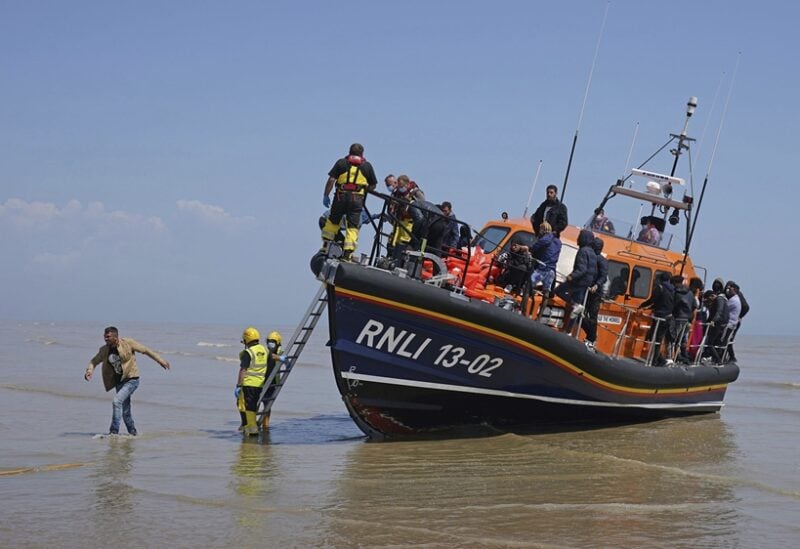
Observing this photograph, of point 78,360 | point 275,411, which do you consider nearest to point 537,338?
point 275,411

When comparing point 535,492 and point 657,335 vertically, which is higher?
point 657,335

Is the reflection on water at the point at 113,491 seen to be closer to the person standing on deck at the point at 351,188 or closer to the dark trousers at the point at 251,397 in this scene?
the dark trousers at the point at 251,397

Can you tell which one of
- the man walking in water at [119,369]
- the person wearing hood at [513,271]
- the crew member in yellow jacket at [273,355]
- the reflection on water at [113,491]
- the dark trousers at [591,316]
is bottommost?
the reflection on water at [113,491]

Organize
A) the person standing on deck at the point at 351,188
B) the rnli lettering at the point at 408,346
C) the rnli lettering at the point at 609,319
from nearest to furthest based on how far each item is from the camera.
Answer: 1. the rnli lettering at the point at 408,346
2. the person standing on deck at the point at 351,188
3. the rnli lettering at the point at 609,319

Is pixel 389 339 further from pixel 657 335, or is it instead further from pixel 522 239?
pixel 657 335

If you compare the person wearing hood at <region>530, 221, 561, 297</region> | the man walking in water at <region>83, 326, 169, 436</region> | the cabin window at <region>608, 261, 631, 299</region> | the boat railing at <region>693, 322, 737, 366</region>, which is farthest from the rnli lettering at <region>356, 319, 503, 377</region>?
the boat railing at <region>693, 322, 737, 366</region>

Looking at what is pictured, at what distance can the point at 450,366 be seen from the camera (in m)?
9.29

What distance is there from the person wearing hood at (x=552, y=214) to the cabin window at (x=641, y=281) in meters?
1.95

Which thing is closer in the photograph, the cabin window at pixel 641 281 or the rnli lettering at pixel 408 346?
the rnli lettering at pixel 408 346

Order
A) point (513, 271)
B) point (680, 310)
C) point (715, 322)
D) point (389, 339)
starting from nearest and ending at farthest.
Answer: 1. point (389, 339)
2. point (513, 271)
3. point (680, 310)
4. point (715, 322)

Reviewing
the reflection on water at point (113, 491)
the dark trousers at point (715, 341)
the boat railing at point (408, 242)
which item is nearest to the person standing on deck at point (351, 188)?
the boat railing at point (408, 242)

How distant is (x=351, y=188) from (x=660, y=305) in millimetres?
4835

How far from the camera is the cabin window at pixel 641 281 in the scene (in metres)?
12.1

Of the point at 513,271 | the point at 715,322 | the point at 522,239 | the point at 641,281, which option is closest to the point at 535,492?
the point at 513,271
